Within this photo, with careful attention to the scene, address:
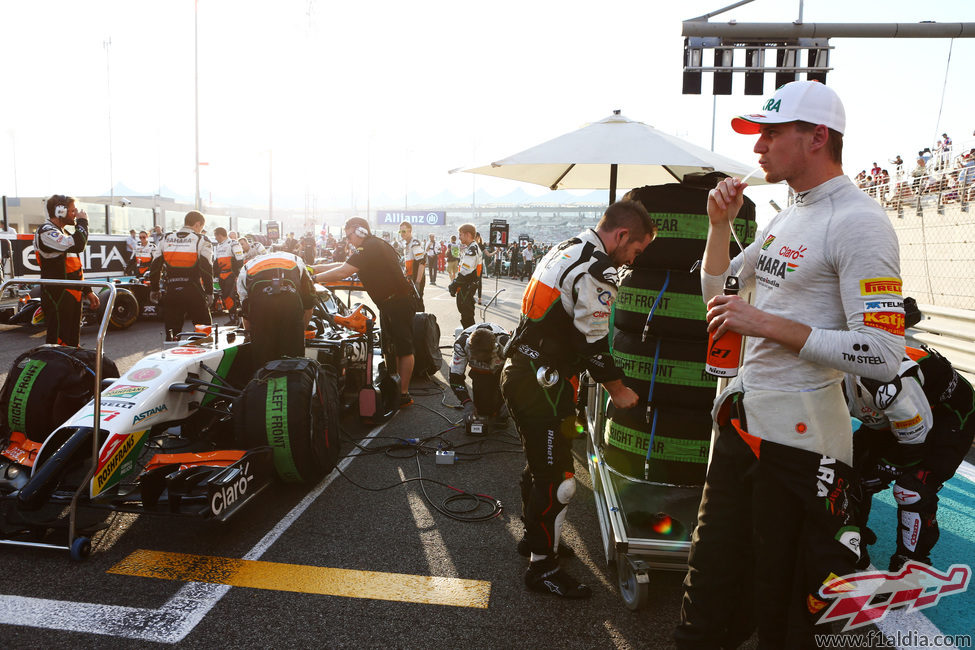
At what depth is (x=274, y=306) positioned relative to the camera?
185 inches

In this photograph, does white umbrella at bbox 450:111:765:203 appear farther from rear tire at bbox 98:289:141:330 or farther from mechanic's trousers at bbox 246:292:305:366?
rear tire at bbox 98:289:141:330

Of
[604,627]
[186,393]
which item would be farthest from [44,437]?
[604,627]

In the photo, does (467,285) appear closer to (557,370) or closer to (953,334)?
(953,334)

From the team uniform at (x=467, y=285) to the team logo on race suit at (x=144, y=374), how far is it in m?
6.03

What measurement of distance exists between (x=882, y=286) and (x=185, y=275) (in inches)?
301

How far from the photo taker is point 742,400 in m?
1.85

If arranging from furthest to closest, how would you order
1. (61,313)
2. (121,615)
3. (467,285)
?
(467,285)
(61,313)
(121,615)

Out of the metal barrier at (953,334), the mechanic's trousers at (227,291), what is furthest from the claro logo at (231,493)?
the mechanic's trousers at (227,291)

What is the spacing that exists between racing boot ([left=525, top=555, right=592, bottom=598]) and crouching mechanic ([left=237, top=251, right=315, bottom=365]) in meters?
2.77

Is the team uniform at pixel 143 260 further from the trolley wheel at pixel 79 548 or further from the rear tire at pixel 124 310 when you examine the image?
the trolley wheel at pixel 79 548

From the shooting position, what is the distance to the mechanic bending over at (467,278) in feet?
32.7

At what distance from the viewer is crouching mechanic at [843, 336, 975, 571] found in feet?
9.33

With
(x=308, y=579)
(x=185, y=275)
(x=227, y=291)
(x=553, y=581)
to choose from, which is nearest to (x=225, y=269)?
(x=227, y=291)

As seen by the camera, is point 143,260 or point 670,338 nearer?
point 670,338
